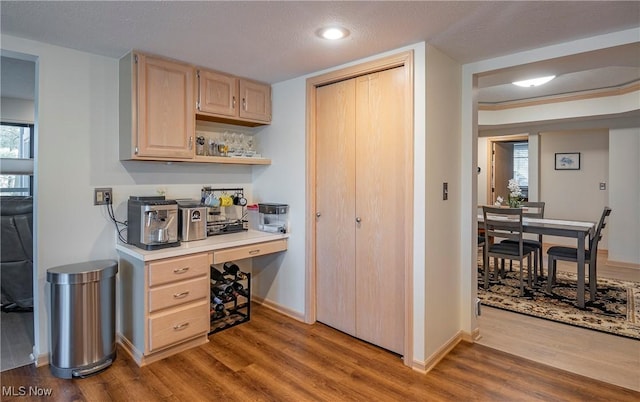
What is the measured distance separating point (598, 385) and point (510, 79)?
7.56 ft

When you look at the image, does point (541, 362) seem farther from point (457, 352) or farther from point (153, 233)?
point (153, 233)

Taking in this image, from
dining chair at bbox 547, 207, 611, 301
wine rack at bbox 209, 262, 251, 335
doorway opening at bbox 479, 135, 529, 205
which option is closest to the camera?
wine rack at bbox 209, 262, 251, 335

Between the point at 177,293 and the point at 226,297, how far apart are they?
0.68 metres

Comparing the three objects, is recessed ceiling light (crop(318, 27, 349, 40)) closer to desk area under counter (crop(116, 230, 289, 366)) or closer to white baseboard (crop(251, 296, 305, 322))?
desk area under counter (crop(116, 230, 289, 366))

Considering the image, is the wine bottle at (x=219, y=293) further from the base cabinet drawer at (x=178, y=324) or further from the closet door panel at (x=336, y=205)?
the closet door panel at (x=336, y=205)

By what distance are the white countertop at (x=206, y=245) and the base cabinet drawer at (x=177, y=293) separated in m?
0.22

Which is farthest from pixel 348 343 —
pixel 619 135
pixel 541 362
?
pixel 619 135

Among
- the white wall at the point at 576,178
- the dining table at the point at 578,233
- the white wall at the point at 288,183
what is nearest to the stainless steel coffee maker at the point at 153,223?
the white wall at the point at 288,183

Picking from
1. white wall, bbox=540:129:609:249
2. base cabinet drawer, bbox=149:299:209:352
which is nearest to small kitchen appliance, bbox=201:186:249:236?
base cabinet drawer, bbox=149:299:209:352

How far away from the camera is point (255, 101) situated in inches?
131

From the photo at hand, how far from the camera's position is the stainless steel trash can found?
231 cm

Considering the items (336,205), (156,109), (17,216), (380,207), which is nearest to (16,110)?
(17,216)

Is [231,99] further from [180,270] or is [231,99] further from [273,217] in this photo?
[180,270]

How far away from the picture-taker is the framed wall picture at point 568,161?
6285mm
